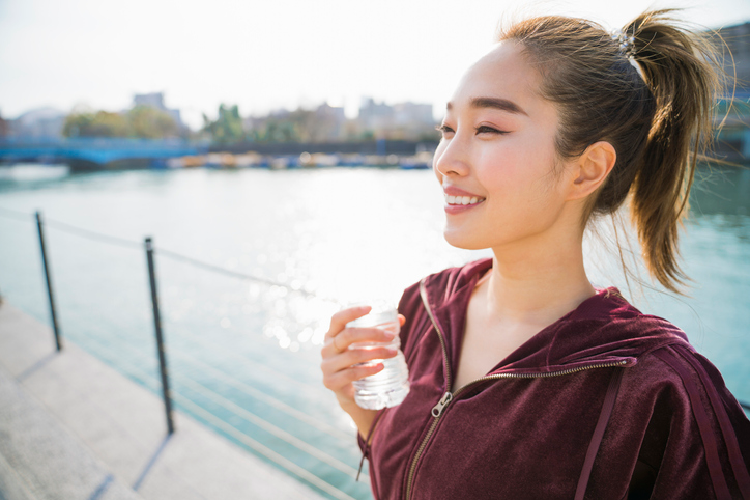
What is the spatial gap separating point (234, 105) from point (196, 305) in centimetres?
7389

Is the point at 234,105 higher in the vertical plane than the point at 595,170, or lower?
higher

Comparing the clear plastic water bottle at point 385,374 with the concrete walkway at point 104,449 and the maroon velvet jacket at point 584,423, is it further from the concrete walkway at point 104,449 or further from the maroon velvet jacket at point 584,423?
the concrete walkway at point 104,449

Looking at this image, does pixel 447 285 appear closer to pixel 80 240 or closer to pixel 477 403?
pixel 477 403

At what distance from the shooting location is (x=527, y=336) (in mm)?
926

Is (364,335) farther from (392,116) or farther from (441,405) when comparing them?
(392,116)

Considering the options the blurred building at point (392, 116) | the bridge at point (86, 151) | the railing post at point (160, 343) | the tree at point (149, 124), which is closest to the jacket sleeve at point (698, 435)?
the railing post at point (160, 343)

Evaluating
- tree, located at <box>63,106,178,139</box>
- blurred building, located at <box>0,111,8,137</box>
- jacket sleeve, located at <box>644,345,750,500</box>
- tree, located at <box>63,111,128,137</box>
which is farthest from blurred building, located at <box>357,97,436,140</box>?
jacket sleeve, located at <box>644,345,750,500</box>

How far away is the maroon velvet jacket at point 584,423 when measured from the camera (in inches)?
24.8

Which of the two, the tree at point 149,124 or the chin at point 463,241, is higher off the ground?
the tree at point 149,124


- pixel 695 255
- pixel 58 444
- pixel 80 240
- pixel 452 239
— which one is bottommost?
pixel 695 255

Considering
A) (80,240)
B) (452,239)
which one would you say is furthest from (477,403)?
(80,240)

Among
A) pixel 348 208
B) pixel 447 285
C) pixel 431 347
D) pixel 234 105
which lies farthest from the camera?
pixel 234 105

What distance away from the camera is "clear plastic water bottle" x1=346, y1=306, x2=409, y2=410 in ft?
3.03

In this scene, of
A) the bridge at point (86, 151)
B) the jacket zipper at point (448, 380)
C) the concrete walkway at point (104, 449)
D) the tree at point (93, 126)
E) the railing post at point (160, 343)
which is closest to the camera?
the jacket zipper at point (448, 380)
